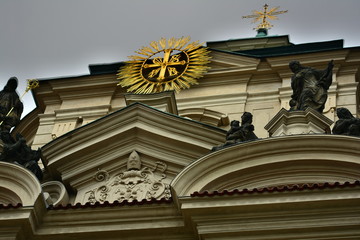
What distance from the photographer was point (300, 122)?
13.3 m

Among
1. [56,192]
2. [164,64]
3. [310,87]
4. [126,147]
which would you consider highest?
[164,64]

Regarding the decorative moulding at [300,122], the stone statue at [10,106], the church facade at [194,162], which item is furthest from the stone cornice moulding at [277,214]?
the stone statue at [10,106]

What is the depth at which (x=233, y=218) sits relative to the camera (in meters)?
10.7

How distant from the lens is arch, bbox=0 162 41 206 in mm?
12242

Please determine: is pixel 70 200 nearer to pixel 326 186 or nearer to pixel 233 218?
pixel 233 218

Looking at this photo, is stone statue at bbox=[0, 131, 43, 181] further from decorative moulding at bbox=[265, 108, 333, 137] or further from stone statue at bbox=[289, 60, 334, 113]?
stone statue at bbox=[289, 60, 334, 113]

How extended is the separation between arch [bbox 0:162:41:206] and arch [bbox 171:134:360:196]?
221 cm

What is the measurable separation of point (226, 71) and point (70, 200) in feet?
19.6

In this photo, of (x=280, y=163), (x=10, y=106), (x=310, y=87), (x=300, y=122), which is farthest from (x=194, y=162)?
→ (x=10, y=106)

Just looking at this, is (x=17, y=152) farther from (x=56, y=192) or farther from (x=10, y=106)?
(x=10, y=106)

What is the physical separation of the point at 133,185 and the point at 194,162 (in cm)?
168

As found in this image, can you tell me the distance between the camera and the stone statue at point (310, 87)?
13820 mm

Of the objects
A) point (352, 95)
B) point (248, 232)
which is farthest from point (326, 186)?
point (352, 95)

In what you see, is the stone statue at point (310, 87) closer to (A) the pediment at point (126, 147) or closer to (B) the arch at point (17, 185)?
(A) the pediment at point (126, 147)
